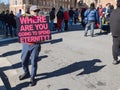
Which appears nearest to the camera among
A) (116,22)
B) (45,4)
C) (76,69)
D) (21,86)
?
(21,86)

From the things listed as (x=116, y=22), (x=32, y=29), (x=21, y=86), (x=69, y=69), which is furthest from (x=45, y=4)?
(x=21, y=86)

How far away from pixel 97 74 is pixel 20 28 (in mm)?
2478

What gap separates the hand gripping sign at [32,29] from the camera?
29.1 ft

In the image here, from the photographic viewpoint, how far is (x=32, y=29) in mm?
9000

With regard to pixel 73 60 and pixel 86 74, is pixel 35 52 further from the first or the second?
pixel 73 60

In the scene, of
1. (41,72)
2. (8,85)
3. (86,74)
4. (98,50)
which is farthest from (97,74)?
(98,50)

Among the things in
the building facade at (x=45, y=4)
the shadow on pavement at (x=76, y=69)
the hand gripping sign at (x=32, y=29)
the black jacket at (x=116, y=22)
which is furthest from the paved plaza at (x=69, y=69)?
the building facade at (x=45, y=4)

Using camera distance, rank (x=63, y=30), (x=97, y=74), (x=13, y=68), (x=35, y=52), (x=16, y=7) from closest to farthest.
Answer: (x=35, y=52)
(x=97, y=74)
(x=13, y=68)
(x=63, y=30)
(x=16, y=7)

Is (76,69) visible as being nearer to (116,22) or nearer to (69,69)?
(69,69)

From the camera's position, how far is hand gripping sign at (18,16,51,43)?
29.1 ft

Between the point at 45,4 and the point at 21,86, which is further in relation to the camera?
the point at 45,4

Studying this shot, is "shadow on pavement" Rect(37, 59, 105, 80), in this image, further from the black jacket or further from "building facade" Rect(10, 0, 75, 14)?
"building facade" Rect(10, 0, 75, 14)

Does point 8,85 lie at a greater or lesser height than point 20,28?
lesser

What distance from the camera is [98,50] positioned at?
1426cm
